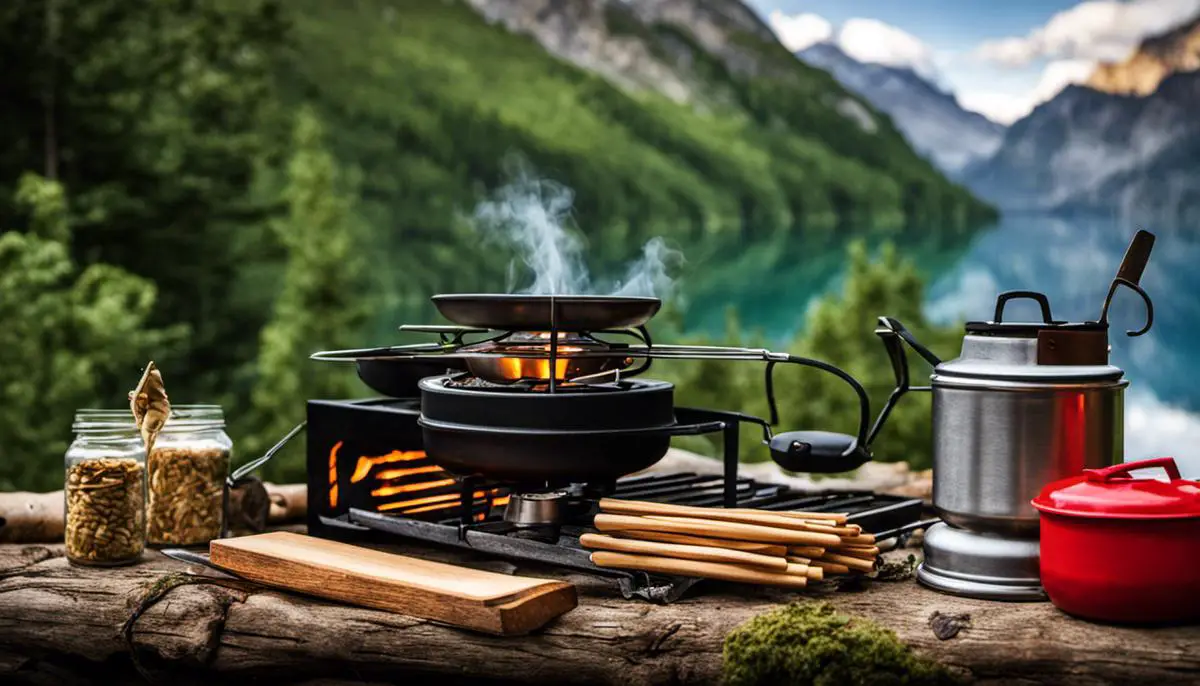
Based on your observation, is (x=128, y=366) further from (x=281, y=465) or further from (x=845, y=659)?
(x=845, y=659)

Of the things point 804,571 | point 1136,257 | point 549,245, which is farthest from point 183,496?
point 1136,257

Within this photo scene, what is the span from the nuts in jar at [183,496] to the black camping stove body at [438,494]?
0.98 feet

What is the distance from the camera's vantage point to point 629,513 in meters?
3.18

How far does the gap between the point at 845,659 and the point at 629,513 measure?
2.36 feet

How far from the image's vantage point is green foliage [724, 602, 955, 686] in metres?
2.64

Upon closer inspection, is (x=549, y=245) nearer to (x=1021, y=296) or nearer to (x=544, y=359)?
(x=544, y=359)

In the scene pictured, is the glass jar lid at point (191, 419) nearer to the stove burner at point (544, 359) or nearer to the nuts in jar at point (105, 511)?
the nuts in jar at point (105, 511)

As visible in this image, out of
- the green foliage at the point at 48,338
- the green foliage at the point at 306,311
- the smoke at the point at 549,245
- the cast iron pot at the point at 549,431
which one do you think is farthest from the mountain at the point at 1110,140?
the cast iron pot at the point at 549,431

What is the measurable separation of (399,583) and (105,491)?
0.98m

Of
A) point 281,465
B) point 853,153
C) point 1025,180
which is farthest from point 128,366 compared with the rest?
point 853,153

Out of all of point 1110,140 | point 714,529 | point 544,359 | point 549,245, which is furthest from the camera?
point 1110,140

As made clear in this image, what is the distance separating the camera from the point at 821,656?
8.77 ft

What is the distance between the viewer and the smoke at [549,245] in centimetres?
383

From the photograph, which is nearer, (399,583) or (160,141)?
(399,583)
